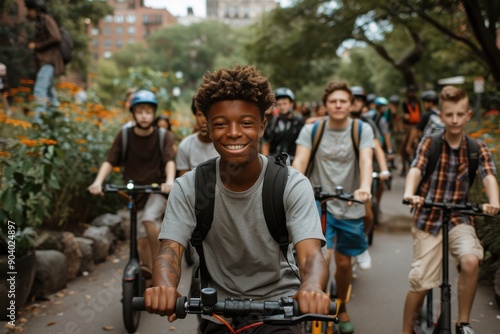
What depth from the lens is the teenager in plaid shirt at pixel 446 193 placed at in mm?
3938

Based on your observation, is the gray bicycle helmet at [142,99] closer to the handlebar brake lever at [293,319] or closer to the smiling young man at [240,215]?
the smiling young man at [240,215]

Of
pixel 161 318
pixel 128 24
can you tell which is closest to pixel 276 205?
pixel 161 318

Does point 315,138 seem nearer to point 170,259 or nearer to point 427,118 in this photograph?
point 170,259

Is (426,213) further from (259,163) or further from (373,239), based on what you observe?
(373,239)

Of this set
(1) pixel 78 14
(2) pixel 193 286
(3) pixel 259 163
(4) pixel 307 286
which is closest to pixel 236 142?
(3) pixel 259 163

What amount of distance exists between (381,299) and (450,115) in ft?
8.17

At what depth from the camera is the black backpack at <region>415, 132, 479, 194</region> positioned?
4.03 meters

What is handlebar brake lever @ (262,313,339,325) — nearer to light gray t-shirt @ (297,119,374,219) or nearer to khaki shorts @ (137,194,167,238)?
light gray t-shirt @ (297,119,374,219)

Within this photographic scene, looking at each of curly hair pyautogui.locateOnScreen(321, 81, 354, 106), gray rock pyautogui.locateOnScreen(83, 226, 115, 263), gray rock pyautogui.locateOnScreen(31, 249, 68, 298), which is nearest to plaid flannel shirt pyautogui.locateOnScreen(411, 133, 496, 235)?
curly hair pyautogui.locateOnScreen(321, 81, 354, 106)

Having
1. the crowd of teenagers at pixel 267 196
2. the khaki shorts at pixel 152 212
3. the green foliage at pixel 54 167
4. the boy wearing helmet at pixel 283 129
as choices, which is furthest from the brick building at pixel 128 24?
the khaki shorts at pixel 152 212

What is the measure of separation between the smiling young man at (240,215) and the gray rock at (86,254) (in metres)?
4.14

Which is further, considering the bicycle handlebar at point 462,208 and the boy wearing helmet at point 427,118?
the boy wearing helmet at point 427,118

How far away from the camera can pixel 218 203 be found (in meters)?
2.60

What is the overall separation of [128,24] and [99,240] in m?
130
